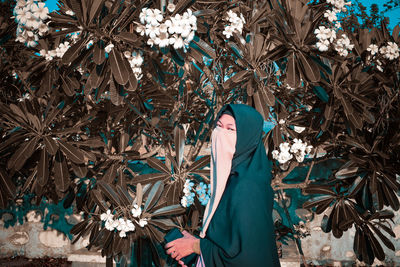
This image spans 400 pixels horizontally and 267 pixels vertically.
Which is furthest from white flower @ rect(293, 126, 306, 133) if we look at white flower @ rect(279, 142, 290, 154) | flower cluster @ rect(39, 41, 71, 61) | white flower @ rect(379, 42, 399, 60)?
flower cluster @ rect(39, 41, 71, 61)

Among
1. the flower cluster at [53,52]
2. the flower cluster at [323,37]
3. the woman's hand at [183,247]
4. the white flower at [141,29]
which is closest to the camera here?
the woman's hand at [183,247]

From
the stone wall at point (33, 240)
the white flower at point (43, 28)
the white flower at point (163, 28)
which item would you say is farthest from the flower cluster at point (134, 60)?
the stone wall at point (33, 240)

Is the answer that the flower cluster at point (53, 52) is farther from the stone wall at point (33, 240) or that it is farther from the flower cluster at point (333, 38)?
the stone wall at point (33, 240)

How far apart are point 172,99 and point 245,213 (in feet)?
4.89

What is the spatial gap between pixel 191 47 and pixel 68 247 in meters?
3.71

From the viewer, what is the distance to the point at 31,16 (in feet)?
6.72

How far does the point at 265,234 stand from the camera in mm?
1393

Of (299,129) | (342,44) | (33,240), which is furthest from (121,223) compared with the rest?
(33,240)

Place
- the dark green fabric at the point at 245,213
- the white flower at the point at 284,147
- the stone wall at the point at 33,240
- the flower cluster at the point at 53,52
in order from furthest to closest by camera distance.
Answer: the stone wall at the point at 33,240 < the white flower at the point at 284,147 < the flower cluster at the point at 53,52 < the dark green fabric at the point at 245,213

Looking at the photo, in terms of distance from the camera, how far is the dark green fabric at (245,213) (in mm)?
1352

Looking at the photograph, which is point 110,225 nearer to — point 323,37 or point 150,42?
point 150,42

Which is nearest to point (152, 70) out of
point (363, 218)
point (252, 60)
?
point (252, 60)

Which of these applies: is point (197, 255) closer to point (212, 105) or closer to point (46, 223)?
point (212, 105)

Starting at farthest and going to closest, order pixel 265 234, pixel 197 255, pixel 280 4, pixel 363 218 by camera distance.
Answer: pixel 363 218 → pixel 280 4 → pixel 197 255 → pixel 265 234
